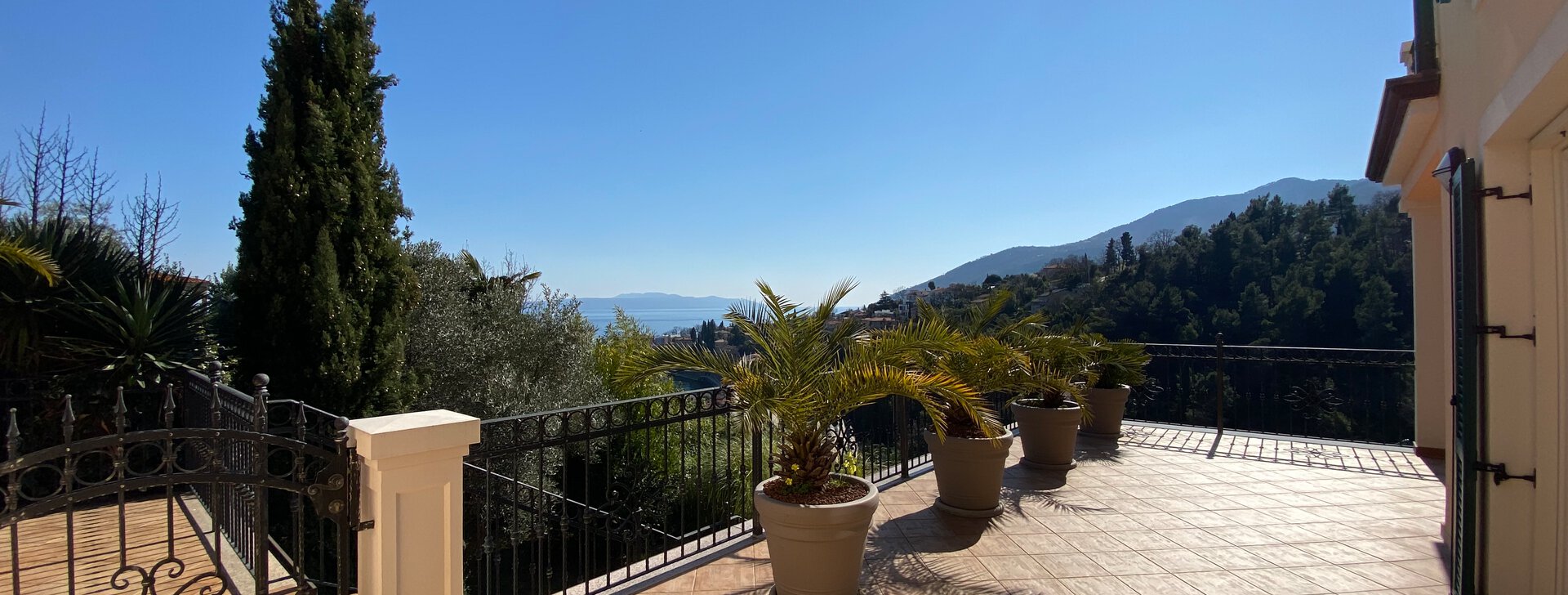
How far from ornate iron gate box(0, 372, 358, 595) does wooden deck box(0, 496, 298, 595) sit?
1cm

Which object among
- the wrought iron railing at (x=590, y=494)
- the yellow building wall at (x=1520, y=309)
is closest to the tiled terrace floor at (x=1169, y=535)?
the wrought iron railing at (x=590, y=494)

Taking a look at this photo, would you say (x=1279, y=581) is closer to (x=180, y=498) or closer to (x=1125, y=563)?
(x=1125, y=563)

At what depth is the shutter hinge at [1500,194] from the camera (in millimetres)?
2639

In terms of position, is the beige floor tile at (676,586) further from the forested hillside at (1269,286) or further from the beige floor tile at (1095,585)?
the forested hillside at (1269,286)

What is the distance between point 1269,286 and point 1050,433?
13781 millimetres

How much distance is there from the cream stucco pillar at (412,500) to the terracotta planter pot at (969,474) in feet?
10.7

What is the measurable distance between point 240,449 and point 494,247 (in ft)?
25.4

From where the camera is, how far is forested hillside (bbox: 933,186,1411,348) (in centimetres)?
1344

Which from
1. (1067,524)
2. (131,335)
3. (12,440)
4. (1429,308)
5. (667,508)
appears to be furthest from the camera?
(1429,308)

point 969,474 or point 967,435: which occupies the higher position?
point 967,435

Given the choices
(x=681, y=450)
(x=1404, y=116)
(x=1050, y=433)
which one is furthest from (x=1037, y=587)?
(x=1404, y=116)

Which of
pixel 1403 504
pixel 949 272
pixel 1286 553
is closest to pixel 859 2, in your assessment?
pixel 1286 553

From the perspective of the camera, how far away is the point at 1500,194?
2.71 metres

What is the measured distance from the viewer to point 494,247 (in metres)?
11.9
